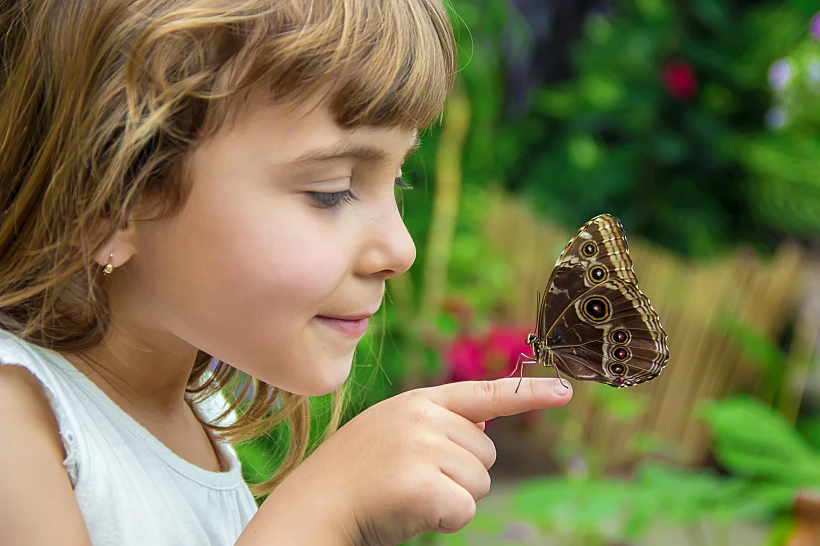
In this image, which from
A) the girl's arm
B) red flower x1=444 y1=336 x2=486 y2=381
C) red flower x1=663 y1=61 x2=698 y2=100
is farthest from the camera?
red flower x1=663 y1=61 x2=698 y2=100

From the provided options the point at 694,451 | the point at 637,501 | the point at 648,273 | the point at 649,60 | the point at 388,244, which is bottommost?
the point at 694,451

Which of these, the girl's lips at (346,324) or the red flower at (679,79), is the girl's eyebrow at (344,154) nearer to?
the girl's lips at (346,324)

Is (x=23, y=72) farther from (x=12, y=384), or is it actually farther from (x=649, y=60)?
(x=649, y=60)

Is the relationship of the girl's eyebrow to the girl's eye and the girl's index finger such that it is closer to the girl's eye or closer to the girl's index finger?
the girl's eye

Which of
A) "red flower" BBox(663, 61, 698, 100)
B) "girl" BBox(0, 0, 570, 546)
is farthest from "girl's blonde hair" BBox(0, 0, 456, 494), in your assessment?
"red flower" BBox(663, 61, 698, 100)

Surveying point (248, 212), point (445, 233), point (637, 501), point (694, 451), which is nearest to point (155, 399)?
point (248, 212)

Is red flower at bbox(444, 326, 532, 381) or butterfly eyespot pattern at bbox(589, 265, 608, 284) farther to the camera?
red flower at bbox(444, 326, 532, 381)

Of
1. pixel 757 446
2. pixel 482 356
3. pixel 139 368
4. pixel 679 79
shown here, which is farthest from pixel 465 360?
pixel 679 79
